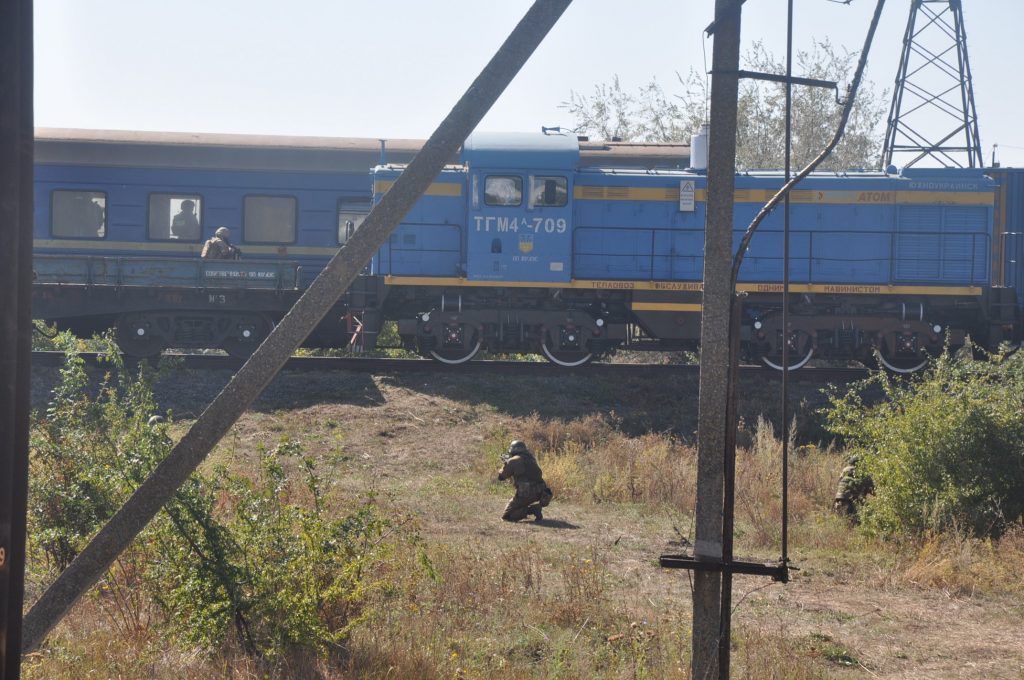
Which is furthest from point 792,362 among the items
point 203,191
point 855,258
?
point 203,191

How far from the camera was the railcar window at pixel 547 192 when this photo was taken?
15992mm

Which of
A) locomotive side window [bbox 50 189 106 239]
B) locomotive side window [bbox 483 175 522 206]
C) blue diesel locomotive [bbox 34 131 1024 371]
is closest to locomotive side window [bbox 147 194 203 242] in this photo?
locomotive side window [bbox 50 189 106 239]

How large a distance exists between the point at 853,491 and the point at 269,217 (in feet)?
39.0

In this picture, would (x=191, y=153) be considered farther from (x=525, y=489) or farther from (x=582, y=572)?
(x=582, y=572)

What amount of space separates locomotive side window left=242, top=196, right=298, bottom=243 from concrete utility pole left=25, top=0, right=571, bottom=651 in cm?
1419

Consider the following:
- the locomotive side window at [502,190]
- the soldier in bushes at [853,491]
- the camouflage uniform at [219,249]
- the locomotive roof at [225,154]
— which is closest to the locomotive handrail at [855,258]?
the locomotive side window at [502,190]

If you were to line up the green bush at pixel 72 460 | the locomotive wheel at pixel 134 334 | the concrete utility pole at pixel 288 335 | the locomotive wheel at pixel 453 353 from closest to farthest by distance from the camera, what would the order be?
the concrete utility pole at pixel 288 335
the green bush at pixel 72 460
the locomotive wheel at pixel 453 353
the locomotive wheel at pixel 134 334

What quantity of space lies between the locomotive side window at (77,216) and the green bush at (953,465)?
14406 mm

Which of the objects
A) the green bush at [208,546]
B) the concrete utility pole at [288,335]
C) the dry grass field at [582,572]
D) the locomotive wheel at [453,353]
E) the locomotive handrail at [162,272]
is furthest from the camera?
the locomotive wheel at [453,353]

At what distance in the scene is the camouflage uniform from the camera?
649 inches

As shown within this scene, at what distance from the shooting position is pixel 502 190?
16.0 m

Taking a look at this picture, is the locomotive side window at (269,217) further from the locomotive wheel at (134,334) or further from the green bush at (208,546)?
the green bush at (208,546)

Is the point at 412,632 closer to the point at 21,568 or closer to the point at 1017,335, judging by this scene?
the point at 21,568

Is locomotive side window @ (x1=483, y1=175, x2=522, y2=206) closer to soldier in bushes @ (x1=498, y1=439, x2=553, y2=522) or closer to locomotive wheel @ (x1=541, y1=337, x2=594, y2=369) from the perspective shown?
locomotive wheel @ (x1=541, y1=337, x2=594, y2=369)
